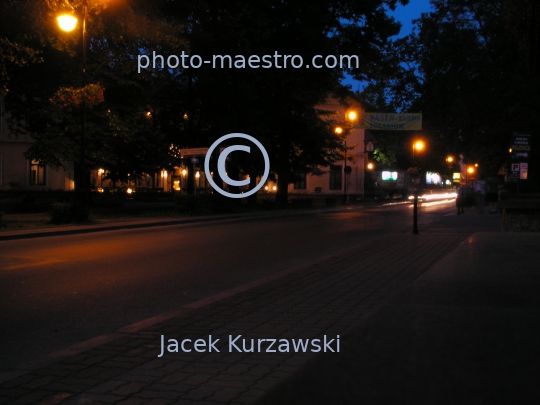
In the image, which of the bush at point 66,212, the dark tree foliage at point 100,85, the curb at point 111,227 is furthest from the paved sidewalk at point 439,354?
the dark tree foliage at point 100,85

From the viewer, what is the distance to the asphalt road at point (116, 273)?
23.8 ft

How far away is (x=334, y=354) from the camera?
5.73 m

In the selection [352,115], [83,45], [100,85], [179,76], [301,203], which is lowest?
[301,203]

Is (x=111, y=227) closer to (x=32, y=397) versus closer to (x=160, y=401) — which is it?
(x=32, y=397)

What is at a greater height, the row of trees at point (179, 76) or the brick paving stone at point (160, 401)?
the row of trees at point (179, 76)

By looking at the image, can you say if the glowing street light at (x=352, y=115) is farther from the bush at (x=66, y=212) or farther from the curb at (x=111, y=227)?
the bush at (x=66, y=212)

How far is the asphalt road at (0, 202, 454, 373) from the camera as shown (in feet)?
23.8

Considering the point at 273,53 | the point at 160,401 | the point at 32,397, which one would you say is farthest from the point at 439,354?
the point at 273,53

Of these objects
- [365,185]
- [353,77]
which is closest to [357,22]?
[353,77]

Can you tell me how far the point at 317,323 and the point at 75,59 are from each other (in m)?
27.5

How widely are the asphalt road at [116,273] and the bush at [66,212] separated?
366 centimetres

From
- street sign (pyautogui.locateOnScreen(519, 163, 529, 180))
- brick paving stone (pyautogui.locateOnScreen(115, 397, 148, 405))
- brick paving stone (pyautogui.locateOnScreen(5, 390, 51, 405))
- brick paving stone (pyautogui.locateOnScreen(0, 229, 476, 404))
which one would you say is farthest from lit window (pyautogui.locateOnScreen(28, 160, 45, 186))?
brick paving stone (pyautogui.locateOnScreen(115, 397, 148, 405))

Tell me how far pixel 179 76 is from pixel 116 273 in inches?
959

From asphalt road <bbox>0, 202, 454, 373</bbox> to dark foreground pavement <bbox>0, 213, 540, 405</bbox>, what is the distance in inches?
27.6
